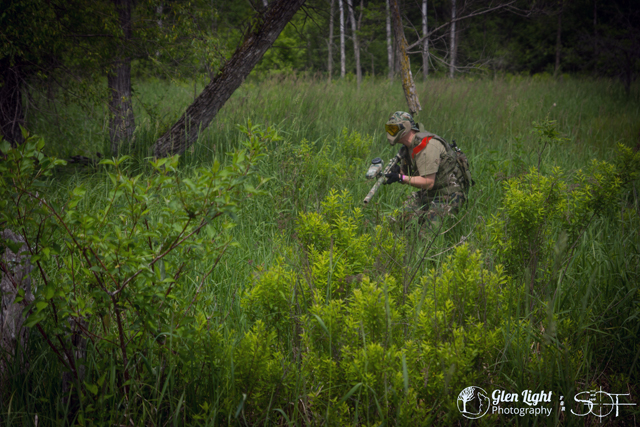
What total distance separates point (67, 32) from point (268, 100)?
3.08 m

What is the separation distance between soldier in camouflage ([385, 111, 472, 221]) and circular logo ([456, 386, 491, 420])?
227cm

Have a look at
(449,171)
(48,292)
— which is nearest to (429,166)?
(449,171)

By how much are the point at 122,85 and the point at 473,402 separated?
19.9 ft

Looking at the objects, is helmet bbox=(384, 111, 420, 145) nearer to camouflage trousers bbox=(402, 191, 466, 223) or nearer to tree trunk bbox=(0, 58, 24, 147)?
camouflage trousers bbox=(402, 191, 466, 223)

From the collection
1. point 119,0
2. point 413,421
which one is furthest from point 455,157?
point 119,0

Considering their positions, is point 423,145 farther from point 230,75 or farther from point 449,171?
point 230,75

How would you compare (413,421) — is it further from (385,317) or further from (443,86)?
(443,86)

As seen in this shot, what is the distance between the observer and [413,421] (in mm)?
1286

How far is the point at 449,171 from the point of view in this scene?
3.87 meters

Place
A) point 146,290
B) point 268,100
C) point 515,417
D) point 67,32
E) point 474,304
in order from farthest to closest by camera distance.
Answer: point 268,100 → point 67,32 → point 474,304 → point 515,417 → point 146,290

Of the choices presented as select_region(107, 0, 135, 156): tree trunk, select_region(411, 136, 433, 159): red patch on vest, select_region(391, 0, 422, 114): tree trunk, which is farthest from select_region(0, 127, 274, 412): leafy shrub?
select_region(391, 0, 422, 114): tree trunk

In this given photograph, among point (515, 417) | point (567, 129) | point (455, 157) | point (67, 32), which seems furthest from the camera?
point (567, 129)

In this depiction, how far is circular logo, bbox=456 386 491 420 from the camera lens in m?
1.43

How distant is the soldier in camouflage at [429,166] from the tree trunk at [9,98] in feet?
14.7
